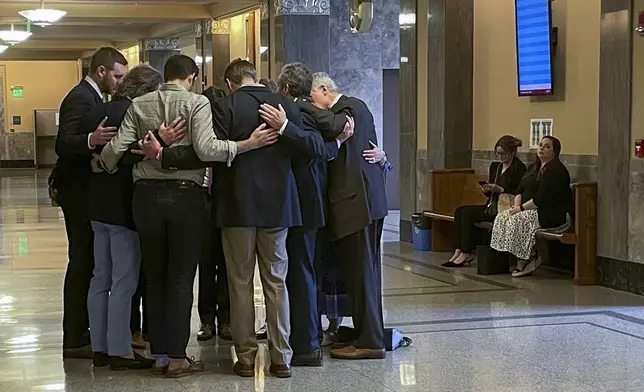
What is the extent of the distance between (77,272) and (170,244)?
870 mm

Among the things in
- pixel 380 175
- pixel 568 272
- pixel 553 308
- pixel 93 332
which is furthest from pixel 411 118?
pixel 93 332

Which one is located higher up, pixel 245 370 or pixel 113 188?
pixel 113 188

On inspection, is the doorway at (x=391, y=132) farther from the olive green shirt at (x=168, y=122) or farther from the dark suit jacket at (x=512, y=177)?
the olive green shirt at (x=168, y=122)

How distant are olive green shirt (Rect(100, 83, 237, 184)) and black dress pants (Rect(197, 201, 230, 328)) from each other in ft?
3.48

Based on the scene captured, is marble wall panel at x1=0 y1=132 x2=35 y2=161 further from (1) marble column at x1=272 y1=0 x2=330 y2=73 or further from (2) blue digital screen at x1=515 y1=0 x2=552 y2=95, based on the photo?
(2) blue digital screen at x1=515 y1=0 x2=552 y2=95

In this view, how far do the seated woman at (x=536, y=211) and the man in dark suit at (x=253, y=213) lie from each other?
146 inches

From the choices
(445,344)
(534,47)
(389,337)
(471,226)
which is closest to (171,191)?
(389,337)

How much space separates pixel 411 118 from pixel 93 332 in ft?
21.0

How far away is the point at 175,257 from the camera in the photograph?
4.91 metres

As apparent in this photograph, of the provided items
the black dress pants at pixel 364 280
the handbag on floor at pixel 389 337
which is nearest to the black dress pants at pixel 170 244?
the black dress pants at pixel 364 280

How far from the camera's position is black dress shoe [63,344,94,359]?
218 inches

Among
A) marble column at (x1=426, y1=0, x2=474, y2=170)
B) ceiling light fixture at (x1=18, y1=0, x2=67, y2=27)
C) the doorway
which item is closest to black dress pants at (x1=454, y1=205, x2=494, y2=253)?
marble column at (x1=426, y1=0, x2=474, y2=170)

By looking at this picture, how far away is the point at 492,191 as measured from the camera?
8.99m

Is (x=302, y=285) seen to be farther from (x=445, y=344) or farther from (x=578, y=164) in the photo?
(x=578, y=164)
